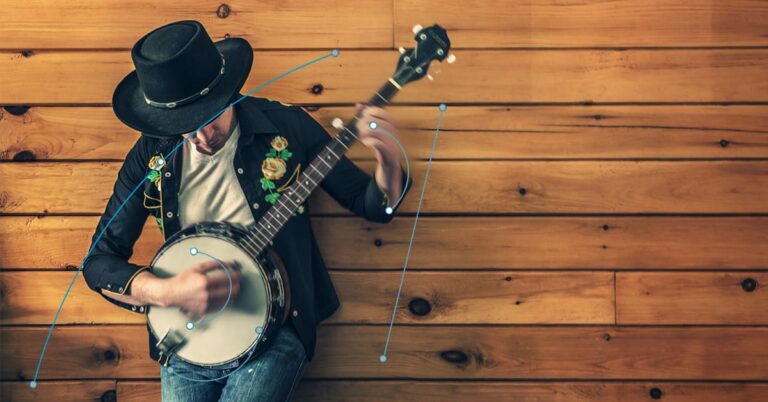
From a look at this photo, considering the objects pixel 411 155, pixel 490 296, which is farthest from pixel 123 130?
pixel 490 296

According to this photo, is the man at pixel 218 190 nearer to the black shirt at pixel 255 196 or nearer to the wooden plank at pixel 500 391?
the black shirt at pixel 255 196

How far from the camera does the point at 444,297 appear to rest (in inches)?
82.8

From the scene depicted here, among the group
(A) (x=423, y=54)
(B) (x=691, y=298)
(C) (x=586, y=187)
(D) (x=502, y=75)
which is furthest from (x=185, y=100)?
(B) (x=691, y=298)

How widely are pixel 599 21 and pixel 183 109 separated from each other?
1060 millimetres

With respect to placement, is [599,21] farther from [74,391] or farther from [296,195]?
[74,391]

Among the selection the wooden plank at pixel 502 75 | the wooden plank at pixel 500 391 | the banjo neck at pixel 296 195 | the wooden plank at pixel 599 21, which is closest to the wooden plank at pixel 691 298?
the wooden plank at pixel 500 391

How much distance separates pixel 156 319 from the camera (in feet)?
6.02

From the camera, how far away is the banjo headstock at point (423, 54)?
1.70 meters

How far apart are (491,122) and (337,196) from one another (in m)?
0.45

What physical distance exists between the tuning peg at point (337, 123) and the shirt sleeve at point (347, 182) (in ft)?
0.12

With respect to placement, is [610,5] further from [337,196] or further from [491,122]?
[337,196]

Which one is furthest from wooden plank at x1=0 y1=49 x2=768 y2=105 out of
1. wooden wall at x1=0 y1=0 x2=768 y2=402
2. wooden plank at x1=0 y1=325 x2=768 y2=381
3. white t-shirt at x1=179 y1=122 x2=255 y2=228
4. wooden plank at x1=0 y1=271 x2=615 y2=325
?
wooden plank at x1=0 y1=325 x2=768 y2=381

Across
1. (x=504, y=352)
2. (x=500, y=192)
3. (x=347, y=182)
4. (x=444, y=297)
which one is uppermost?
(x=347, y=182)

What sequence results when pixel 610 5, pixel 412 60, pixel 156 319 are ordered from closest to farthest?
pixel 412 60 < pixel 156 319 < pixel 610 5
